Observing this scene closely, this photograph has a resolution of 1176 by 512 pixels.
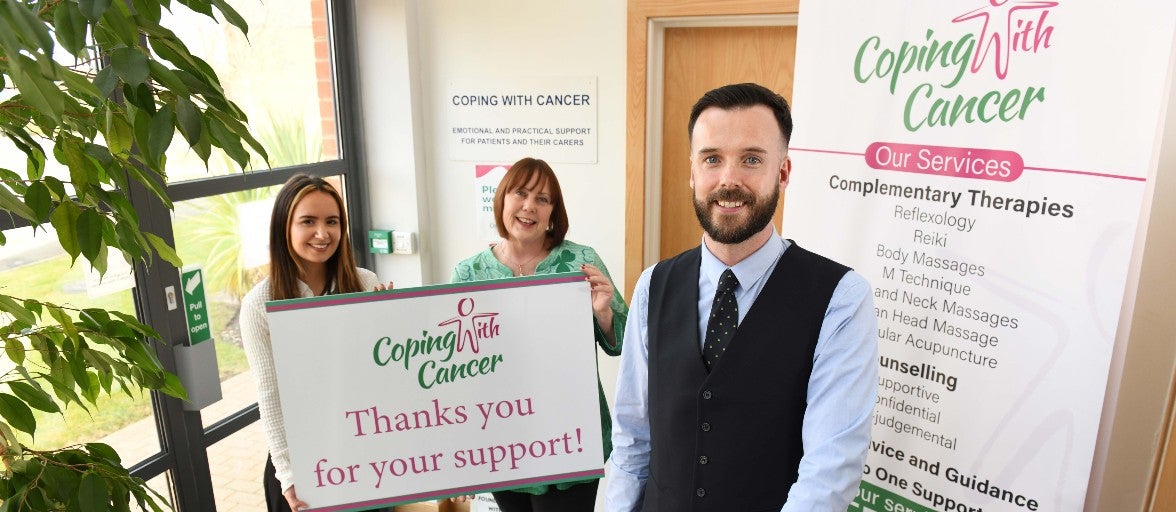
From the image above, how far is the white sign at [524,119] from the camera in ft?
10.3

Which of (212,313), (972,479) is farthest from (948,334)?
(212,313)

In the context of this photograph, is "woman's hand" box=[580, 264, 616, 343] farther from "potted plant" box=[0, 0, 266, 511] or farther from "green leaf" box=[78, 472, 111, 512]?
"green leaf" box=[78, 472, 111, 512]

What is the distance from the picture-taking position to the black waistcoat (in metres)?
1.29

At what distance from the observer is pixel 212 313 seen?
9.24 ft

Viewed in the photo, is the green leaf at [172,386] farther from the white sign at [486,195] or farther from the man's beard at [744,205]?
the white sign at [486,195]

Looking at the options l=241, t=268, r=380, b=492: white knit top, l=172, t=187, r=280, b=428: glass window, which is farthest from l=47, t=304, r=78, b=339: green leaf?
l=172, t=187, r=280, b=428: glass window

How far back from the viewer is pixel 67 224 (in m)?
0.84

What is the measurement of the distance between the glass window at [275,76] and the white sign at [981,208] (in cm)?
216

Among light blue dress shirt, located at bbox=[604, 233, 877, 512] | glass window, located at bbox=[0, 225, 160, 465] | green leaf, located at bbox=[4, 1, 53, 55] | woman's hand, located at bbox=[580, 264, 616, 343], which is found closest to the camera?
green leaf, located at bbox=[4, 1, 53, 55]

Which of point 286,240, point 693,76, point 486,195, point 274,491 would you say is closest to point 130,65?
point 286,240

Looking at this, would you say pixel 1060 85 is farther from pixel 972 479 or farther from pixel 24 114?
pixel 24 114

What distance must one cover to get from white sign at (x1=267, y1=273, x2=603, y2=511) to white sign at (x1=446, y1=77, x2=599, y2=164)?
1.56 m

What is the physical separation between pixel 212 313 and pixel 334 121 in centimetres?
107

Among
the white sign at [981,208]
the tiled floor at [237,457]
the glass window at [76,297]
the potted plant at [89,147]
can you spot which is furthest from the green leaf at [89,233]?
the tiled floor at [237,457]
